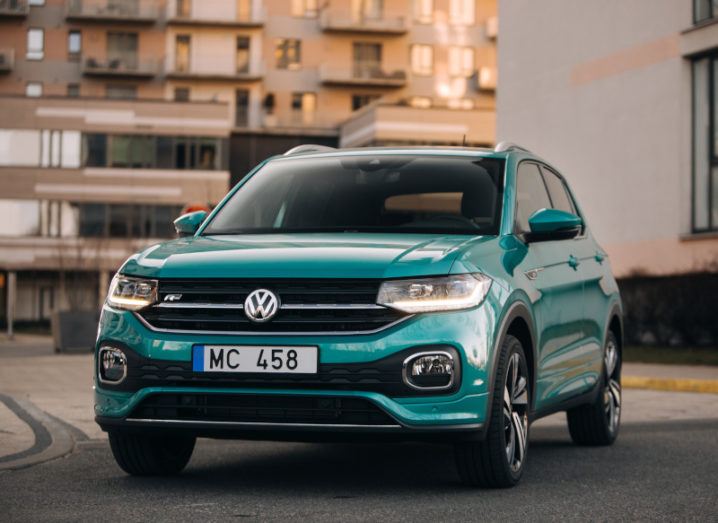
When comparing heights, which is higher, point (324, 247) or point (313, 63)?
point (313, 63)

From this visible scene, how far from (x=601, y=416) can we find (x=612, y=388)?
381mm

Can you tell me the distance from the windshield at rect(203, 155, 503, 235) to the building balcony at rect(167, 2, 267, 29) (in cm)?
6745

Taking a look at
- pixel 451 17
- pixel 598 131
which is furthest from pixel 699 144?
pixel 451 17

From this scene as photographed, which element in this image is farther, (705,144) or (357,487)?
(705,144)

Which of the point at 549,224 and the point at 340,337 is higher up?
the point at 549,224

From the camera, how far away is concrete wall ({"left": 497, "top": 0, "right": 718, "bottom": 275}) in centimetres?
3056

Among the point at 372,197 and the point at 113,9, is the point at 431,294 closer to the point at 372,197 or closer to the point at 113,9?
the point at 372,197

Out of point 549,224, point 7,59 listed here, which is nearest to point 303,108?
point 7,59

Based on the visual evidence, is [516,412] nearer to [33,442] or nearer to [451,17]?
[33,442]

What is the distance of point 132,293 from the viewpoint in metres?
6.57

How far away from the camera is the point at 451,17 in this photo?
252 feet

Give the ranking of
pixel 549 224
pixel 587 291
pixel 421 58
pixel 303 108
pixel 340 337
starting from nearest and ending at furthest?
pixel 340 337 < pixel 549 224 < pixel 587 291 < pixel 303 108 < pixel 421 58

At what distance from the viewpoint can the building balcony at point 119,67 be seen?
74.6 meters

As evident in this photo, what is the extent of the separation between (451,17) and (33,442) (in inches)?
2757
